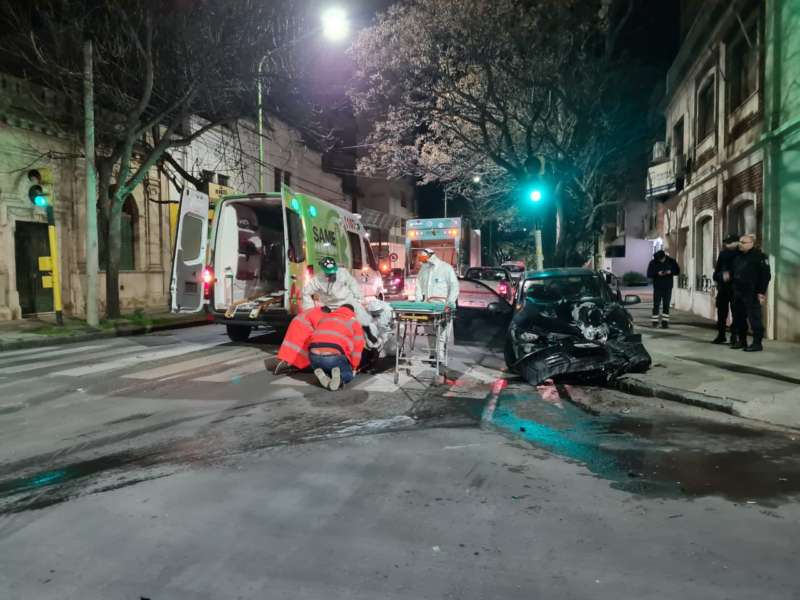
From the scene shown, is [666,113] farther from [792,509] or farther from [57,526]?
[57,526]

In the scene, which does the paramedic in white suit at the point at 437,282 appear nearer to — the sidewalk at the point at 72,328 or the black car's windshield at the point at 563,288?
the black car's windshield at the point at 563,288

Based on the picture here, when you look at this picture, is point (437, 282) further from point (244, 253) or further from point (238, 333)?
point (244, 253)

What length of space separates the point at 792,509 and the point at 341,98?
21.4 meters

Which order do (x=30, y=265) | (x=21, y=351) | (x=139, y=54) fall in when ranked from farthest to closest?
(x=30, y=265) → (x=139, y=54) → (x=21, y=351)

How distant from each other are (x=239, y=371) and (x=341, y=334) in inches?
79.2

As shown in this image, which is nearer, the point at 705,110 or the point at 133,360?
the point at 133,360

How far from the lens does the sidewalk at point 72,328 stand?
39.2 ft

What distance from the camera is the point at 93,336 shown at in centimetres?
1319

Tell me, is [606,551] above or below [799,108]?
below

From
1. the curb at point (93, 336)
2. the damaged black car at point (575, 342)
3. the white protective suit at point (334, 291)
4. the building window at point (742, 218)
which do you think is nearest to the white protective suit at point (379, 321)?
the white protective suit at point (334, 291)

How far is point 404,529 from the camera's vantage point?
3398 millimetres

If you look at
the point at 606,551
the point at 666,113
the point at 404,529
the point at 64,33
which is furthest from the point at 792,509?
the point at 666,113

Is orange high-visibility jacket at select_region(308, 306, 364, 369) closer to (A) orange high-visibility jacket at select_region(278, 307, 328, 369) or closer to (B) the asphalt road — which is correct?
(A) orange high-visibility jacket at select_region(278, 307, 328, 369)

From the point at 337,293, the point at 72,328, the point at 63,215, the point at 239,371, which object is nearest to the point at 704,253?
the point at 337,293
